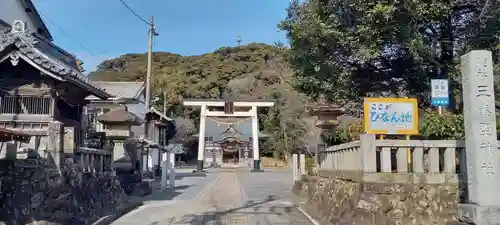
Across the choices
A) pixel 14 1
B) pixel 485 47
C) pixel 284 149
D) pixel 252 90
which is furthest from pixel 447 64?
pixel 252 90

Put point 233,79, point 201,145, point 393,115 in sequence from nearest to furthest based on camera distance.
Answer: point 393,115, point 201,145, point 233,79

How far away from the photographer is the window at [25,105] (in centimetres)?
1097

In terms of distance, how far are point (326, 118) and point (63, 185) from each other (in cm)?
925

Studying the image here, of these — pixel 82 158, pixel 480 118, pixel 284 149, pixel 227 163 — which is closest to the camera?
pixel 480 118

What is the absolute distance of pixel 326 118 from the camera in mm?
15859

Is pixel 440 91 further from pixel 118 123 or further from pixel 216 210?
pixel 118 123

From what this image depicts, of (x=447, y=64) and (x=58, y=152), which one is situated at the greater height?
(x=447, y=64)

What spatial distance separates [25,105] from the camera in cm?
1096

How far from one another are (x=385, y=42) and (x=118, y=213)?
8.20m

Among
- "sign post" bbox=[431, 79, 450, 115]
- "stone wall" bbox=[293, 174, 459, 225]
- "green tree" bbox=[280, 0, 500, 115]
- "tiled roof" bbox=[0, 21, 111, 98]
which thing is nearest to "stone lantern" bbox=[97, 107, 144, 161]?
"tiled roof" bbox=[0, 21, 111, 98]

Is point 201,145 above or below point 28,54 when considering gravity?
below

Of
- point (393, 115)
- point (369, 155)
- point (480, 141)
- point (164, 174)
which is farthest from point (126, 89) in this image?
point (480, 141)

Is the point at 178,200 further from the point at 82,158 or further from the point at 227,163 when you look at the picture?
Answer: the point at 227,163

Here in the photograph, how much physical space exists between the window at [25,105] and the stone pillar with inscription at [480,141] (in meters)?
9.25
